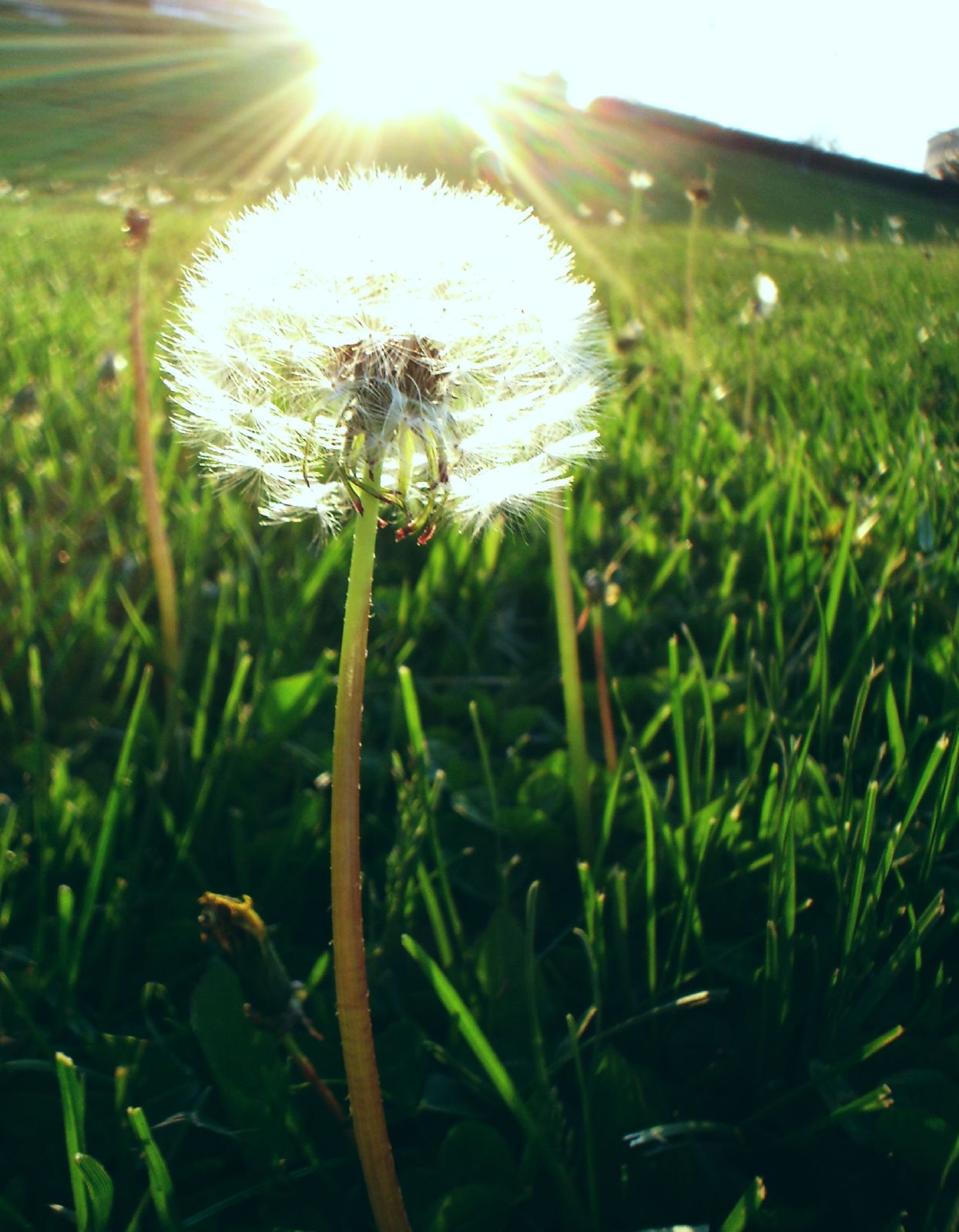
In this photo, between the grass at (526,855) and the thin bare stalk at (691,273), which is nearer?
the grass at (526,855)

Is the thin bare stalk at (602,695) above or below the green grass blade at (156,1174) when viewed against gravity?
above

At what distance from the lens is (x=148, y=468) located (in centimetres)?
133

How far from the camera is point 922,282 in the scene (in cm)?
178

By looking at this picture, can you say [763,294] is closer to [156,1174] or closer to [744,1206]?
[744,1206]

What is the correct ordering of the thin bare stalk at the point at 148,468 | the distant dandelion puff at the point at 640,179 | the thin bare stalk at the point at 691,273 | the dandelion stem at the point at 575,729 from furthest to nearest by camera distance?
the distant dandelion puff at the point at 640,179
the thin bare stalk at the point at 691,273
the thin bare stalk at the point at 148,468
the dandelion stem at the point at 575,729

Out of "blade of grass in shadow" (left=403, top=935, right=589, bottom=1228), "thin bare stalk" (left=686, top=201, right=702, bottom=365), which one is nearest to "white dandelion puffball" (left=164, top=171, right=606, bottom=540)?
"blade of grass in shadow" (left=403, top=935, right=589, bottom=1228)

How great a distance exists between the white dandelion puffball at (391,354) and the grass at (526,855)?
0.32 feet

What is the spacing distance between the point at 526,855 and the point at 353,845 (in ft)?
2.09

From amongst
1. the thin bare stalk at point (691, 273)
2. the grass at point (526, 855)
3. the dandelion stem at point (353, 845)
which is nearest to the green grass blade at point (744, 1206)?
the grass at point (526, 855)

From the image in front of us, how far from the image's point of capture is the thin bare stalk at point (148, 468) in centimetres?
126

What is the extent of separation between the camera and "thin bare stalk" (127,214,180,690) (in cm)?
126

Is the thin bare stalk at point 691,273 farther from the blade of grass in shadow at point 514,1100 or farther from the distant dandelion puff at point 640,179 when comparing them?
the blade of grass in shadow at point 514,1100

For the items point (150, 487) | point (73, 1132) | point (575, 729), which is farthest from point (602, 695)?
point (73, 1132)

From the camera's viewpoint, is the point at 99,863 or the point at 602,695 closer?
the point at 99,863
